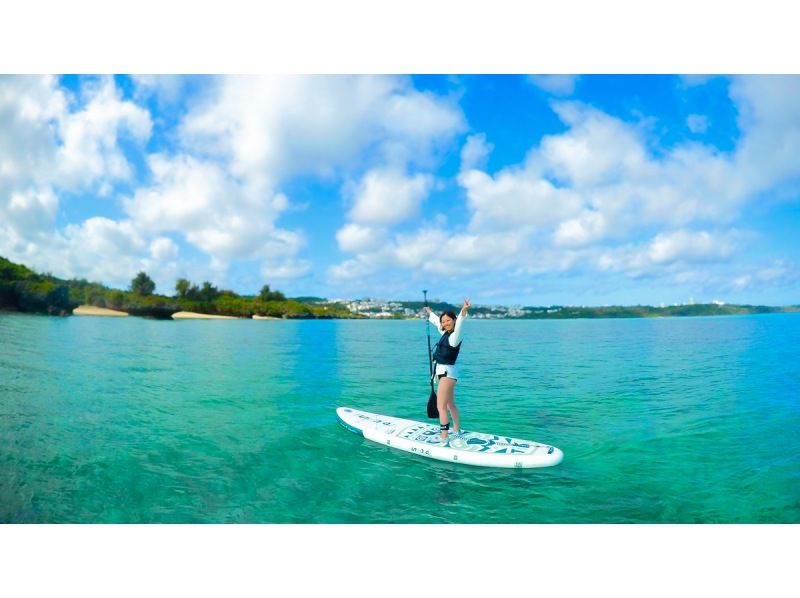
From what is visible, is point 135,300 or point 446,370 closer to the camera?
point 446,370

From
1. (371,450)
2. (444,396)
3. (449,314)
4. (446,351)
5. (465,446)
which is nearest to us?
(446,351)

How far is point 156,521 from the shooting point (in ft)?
18.1

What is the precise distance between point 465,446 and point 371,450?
1747mm

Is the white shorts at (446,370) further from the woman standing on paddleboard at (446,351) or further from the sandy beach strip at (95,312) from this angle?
the sandy beach strip at (95,312)

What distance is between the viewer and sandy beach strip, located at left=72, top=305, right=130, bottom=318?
60.4m

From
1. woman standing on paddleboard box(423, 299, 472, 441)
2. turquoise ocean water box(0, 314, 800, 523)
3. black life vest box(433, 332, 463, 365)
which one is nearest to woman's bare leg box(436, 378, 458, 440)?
woman standing on paddleboard box(423, 299, 472, 441)

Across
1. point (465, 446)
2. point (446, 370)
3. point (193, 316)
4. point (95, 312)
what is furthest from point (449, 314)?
point (193, 316)

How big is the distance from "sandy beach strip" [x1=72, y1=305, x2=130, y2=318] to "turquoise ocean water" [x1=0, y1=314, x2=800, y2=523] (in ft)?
166

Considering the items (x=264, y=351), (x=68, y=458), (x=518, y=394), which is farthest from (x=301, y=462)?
(x=264, y=351)

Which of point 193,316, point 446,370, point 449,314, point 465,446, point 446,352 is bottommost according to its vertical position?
point 465,446

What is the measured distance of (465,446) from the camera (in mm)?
7277

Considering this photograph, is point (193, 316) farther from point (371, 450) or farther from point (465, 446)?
point (465, 446)

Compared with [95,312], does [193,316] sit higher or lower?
lower

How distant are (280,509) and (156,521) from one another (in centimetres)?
146
